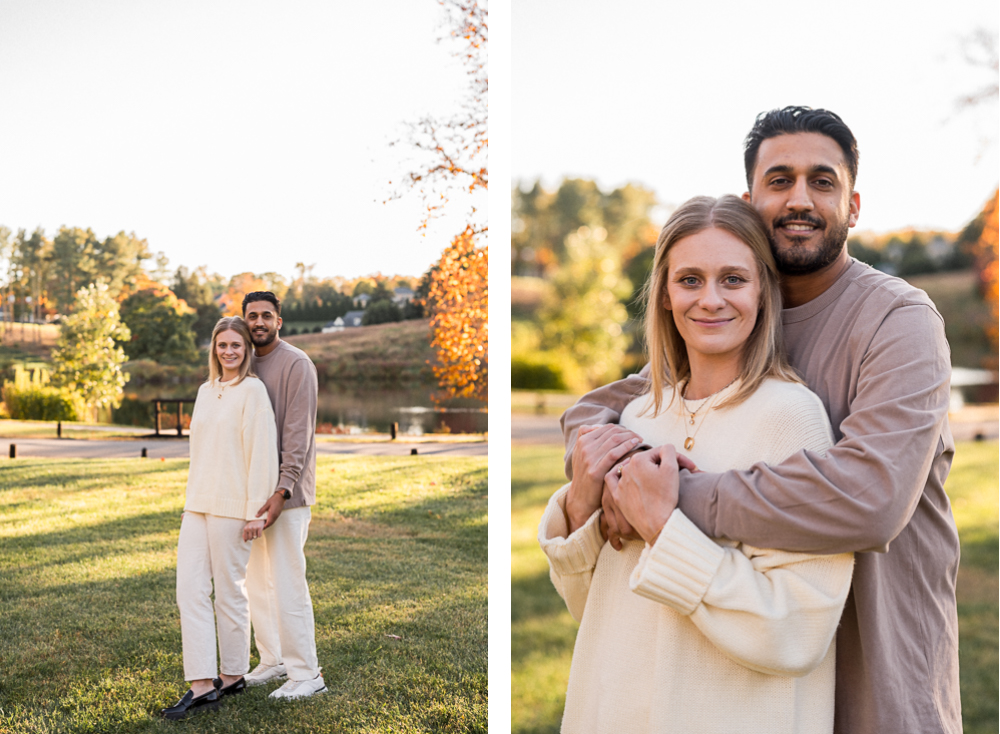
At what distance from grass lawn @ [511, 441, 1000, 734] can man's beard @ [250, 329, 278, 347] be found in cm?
242

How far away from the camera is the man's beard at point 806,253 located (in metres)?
Answer: 1.26

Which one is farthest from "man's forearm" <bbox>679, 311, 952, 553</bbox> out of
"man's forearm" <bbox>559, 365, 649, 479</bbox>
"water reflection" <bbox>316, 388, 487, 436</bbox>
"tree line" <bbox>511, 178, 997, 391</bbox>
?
"tree line" <bbox>511, 178, 997, 391</bbox>

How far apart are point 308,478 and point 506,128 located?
1413mm

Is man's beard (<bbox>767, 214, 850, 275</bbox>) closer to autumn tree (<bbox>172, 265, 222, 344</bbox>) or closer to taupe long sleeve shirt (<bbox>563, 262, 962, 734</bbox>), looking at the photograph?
taupe long sleeve shirt (<bbox>563, 262, 962, 734</bbox>)

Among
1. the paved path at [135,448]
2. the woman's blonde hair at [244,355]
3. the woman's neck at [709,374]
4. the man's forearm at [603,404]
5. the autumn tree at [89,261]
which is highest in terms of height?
the autumn tree at [89,261]

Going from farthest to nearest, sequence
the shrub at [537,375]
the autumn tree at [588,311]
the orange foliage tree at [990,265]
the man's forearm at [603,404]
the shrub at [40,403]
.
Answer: the shrub at [537,375], the autumn tree at [588,311], the orange foliage tree at [990,265], the shrub at [40,403], the man's forearm at [603,404]

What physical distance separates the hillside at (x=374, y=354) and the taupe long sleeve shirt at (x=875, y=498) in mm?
3111

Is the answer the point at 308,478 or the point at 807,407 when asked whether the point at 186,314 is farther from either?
the point at 807,407

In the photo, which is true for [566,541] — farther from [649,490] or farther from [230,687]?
[230,687]

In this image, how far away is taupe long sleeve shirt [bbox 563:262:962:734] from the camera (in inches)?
39.9

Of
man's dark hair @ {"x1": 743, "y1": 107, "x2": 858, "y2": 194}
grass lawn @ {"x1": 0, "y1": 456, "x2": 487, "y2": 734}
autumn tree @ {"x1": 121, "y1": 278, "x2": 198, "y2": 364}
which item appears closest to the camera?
man's dark hair @ {"x1": 743, "y1": 107, "x2": 858, "y2": 194}

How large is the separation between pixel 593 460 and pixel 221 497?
6.33ft

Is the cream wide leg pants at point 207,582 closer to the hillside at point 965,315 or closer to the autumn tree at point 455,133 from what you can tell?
the autumn tree at point 455,133

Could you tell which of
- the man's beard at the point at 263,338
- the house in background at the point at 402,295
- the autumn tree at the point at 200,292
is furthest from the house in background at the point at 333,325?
the man's beard at the point at 263,338
